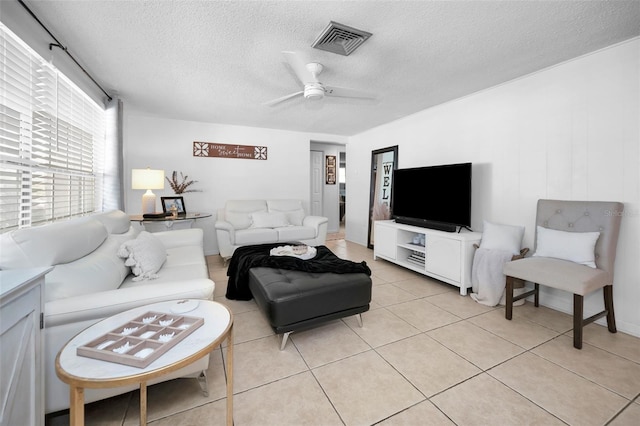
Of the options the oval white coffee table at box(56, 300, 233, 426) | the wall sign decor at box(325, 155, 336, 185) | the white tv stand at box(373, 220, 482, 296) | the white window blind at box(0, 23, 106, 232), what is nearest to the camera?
the oval white coffee table at box(56, 300, 233, 426)

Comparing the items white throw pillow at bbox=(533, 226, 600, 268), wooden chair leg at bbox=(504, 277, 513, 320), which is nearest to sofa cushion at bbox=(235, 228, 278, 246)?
wooden chair leg at bbox=(504, 277, 513, 320)

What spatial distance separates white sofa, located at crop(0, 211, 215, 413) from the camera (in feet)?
3.88

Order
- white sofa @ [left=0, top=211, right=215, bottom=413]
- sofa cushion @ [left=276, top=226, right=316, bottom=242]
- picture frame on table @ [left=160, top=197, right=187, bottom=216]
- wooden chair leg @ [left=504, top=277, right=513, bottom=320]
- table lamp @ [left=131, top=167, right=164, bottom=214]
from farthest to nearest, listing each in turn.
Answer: sofa cushion @ [left=276, top=226, right=316, bottom=242]
picture frame on table @ [left=160, top=197, right=187, bottom=216]
table lamp @ [left=131, top=167, right=164, bottom=214]
wooden chair leg @ [left=504, top=277, right=513, bottom=320]
white sofa @ [left=0, top=211, right=215, bottom=413]

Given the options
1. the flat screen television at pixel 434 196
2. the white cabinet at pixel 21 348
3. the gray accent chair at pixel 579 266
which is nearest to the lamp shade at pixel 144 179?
the white cabinet at pixel 21 348

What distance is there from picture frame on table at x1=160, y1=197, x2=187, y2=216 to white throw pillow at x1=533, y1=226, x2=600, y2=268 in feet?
14.6

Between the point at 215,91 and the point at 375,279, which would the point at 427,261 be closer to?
the point at 375,279

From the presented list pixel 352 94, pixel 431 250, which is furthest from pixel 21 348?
pixel 431 250

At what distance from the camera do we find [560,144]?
2512mm

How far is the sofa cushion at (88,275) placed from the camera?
1307 mm

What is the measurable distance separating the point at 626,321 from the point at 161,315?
11.0 feet

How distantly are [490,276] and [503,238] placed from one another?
412 millimetres

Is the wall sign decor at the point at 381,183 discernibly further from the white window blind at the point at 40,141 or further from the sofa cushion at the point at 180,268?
the white window blind at the point at 40,141

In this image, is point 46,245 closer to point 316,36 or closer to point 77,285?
point 77,285

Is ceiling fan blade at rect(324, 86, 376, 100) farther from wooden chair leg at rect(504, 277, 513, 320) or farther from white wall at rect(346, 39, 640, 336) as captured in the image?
wooden chair leg at rect(504, 277, 513, 320)
